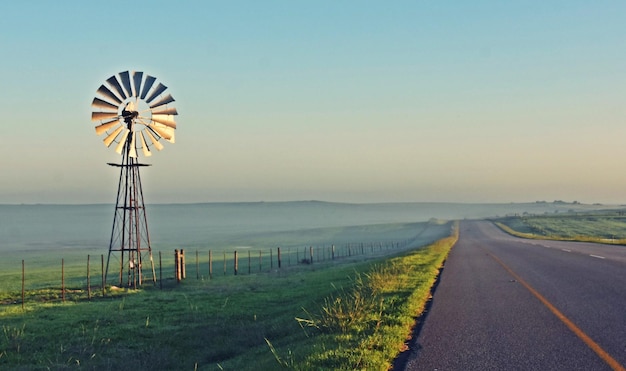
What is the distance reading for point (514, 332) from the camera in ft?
32.8

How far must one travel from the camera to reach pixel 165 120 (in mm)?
32375

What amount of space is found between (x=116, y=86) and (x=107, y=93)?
0.63 meters

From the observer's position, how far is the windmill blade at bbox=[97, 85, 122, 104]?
30.3 m

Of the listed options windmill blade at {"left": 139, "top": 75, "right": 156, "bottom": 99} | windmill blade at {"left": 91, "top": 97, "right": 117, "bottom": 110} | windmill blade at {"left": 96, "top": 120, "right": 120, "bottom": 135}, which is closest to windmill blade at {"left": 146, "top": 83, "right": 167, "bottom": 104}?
windmill blade at {"left": 139, "top": 75, "right": 156, "bottom": 99}

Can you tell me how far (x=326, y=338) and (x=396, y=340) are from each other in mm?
1472

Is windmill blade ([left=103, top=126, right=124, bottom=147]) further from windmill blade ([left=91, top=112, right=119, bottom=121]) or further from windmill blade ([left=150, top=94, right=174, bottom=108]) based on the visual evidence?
windmill blade ([left=150, top=94, right=174, bottom=108])

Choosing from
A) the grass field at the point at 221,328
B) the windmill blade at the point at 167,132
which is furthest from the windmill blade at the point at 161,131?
the grass field at the point at 221,328

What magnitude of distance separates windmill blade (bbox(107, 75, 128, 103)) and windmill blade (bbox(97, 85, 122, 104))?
0.22 meters

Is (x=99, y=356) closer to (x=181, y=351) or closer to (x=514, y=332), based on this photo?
(x=181, y=351)

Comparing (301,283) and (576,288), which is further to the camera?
(301,283)

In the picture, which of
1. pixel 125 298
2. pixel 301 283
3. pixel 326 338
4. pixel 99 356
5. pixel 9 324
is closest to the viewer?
pixel 326 338

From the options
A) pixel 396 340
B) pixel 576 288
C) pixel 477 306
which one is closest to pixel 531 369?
pixel 396 340

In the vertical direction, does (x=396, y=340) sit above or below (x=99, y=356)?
above

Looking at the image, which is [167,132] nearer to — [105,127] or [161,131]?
[161,131]
